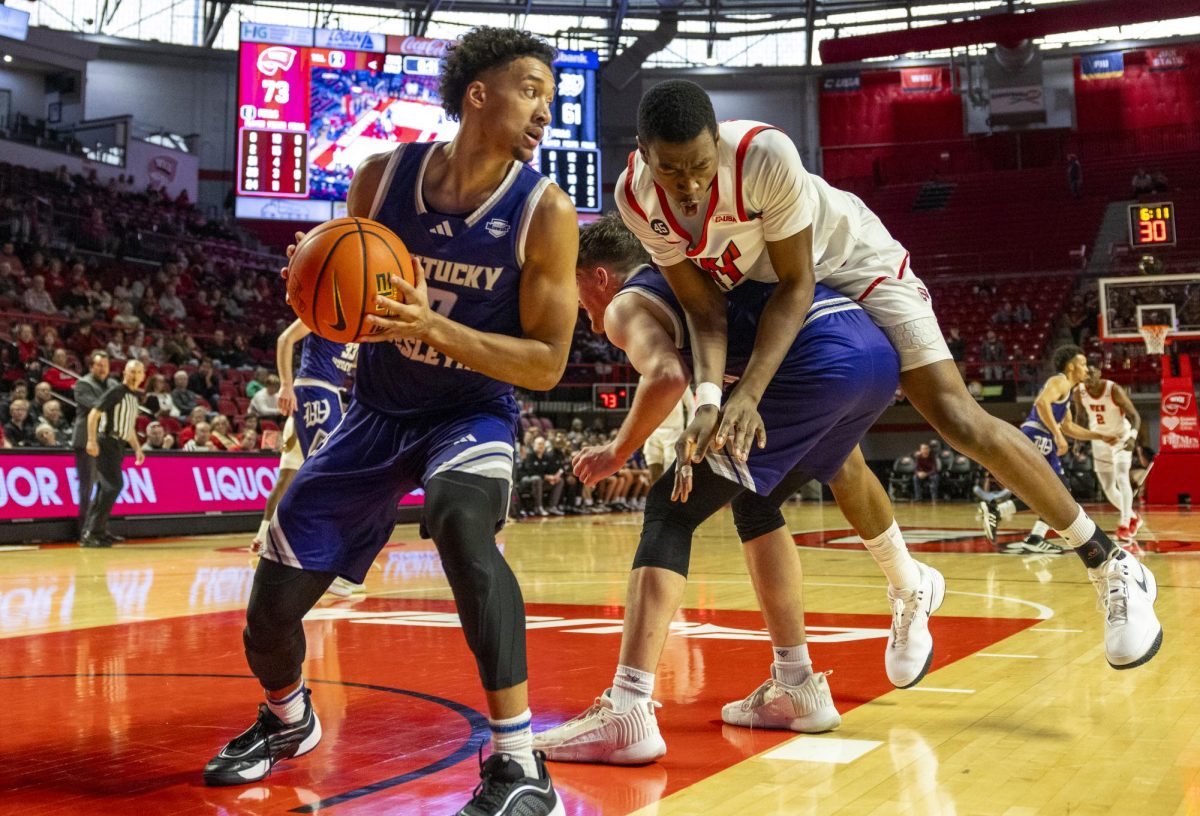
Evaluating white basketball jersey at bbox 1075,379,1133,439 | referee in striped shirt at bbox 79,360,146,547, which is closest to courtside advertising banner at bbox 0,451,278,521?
referee in striped shirt at bbox 79,360,146,547

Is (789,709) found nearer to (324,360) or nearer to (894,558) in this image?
(894,558)

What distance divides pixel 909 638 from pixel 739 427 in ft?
4.41

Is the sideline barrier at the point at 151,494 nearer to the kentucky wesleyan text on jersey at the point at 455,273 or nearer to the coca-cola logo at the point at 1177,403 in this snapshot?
the kentucky wesleyan text on jersey at the point at 455,273

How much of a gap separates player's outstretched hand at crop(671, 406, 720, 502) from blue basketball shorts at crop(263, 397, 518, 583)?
1.45ft

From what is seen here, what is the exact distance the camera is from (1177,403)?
18.3 metres

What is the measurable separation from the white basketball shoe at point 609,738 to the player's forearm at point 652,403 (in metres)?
0.70

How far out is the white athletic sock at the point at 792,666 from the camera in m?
3.46

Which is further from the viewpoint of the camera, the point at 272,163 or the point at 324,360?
the point at 272,163

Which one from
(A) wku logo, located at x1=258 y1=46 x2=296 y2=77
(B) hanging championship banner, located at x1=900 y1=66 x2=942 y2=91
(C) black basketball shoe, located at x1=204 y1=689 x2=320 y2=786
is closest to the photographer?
(C) black basketball shoe, located at x1=204 y1=689 x2=320 y2=786

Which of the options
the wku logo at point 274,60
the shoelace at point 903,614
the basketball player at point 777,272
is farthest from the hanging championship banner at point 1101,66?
the shoelace at point 903,614

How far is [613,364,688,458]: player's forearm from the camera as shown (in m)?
3.23

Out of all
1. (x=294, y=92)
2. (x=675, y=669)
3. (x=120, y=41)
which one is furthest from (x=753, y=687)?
(x=120, y=41)

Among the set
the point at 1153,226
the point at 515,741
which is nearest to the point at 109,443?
the point at 515,741

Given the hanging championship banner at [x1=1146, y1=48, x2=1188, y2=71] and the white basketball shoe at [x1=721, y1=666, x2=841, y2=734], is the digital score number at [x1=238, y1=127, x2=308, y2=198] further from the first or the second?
the hanging championship banner at [x1=1146, y1=48, x2=1188, y2=71]
